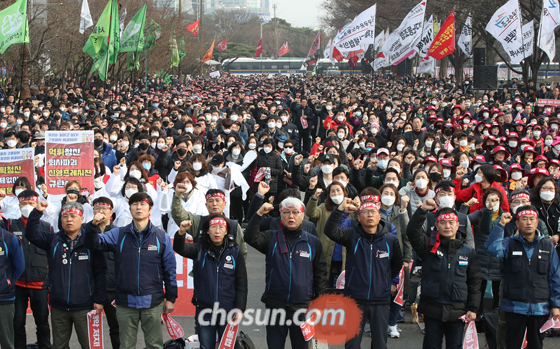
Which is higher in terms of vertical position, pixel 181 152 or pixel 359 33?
pixel 359 33

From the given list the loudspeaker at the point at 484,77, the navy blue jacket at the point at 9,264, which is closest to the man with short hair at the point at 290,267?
the navy blue jacket at the point at 9,264

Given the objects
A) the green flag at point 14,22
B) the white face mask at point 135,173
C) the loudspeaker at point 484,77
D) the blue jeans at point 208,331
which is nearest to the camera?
the blue jeans at point 208,331

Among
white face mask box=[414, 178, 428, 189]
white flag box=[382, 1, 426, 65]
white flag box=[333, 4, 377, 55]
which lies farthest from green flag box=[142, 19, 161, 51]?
white face mask box=[414, 178, 428, 189]

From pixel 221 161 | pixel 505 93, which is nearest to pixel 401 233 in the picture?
pixel 221 161

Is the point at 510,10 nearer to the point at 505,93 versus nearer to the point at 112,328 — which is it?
the point at 505,93

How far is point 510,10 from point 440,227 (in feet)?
50.4

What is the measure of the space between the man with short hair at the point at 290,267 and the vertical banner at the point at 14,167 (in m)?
3.33

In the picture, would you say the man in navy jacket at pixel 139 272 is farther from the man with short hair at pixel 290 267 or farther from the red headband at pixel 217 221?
the man with short hair at pixel 290 267

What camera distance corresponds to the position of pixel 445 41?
893 inches

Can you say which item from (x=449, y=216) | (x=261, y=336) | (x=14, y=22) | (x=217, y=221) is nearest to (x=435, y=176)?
(x=449, y=216)

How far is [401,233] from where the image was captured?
6781 mm

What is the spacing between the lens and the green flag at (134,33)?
23.1 m

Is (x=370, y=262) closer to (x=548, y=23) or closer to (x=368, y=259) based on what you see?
(x=368, y=259)

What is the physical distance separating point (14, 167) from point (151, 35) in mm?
24298
